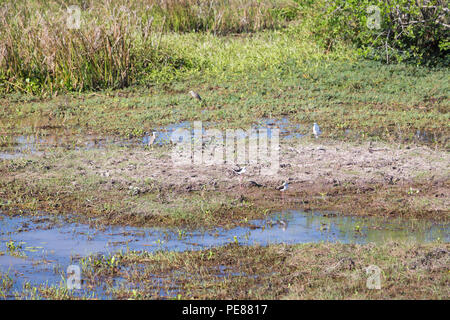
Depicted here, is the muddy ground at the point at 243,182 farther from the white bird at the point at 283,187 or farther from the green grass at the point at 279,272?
the green grass at the point at 279,272

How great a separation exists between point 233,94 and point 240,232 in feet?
17.2

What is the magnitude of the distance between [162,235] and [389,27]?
7.25 m

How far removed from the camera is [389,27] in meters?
11.8

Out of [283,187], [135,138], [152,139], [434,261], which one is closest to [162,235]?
[283,187]

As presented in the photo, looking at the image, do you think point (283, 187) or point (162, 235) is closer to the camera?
point (162, 235)

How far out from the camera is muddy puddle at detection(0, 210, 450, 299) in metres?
5.54

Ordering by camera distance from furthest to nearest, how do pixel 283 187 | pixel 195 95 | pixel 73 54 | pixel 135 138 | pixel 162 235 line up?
pixel 73 54
pixel 195 95
pixel 135 138
pixel 283 187
pixel 162 235

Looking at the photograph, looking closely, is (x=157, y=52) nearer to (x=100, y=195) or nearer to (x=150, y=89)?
(x=150, y=89)

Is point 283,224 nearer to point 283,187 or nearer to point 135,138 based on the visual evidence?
point 283,187

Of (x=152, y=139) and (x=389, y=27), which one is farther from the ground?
(x=389, y=27)

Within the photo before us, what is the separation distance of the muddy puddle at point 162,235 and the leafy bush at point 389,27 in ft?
18.4

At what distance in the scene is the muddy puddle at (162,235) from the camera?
554 centimetres

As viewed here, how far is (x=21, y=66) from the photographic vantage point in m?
11.5
